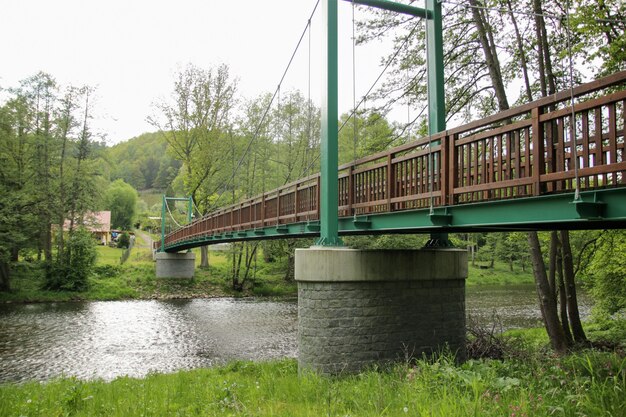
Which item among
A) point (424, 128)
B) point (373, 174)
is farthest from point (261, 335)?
point (373, 174)

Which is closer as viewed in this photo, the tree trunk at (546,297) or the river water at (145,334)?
the tree trunk at (546,297)

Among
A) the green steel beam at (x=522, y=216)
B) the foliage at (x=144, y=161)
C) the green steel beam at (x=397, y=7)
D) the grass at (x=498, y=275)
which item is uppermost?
the foliage at (x=144, y=161)

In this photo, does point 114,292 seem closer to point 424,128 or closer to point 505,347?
point 424,128

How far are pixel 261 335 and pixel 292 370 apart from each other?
679 cm

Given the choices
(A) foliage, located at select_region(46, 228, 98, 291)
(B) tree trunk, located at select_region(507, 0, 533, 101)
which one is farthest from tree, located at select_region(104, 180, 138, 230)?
(B) tree trunk, located at select_region(507, 0, 533, 101)

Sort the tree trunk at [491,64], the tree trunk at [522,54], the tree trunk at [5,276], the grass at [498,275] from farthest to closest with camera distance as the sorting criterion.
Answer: the grass at [498,275], the tree trunk at [5,276], the tree trunk at [522,54], the tree trunk at [491,64]

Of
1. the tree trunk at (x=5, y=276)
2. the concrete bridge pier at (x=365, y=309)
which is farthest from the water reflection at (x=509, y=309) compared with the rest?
the tree trunk at (x=5, y=276)

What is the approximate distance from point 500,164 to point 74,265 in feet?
82.1

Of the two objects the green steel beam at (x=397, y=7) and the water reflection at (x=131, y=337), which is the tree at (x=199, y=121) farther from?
the green steel beam at (x=397, y=7)

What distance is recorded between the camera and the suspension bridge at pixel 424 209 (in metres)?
4.37

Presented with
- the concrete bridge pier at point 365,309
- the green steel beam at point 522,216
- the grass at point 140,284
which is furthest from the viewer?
the grass at point 140,284

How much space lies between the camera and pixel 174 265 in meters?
29.5

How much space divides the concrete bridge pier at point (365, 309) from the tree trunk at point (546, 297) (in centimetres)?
276

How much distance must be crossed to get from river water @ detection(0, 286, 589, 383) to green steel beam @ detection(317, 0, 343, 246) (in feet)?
13.6
